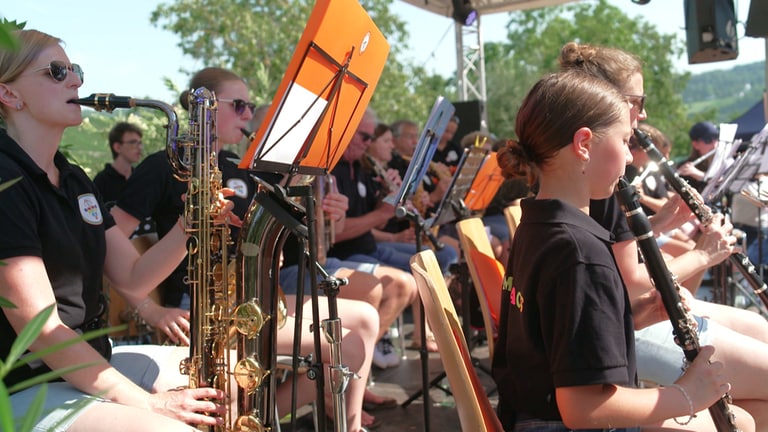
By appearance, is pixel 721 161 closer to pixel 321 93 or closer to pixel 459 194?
pixel 459 194

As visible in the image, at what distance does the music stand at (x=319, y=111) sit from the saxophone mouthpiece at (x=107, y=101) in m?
0.39

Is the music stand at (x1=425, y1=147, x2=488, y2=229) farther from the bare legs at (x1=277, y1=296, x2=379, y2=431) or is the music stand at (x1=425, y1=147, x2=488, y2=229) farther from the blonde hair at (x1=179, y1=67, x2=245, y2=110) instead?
the blonde hair at (x1=179, y1=67, x2=245, y2=110)

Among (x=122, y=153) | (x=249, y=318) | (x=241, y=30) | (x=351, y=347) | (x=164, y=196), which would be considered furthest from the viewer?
(x=241, y=30)

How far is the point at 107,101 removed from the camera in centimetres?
193

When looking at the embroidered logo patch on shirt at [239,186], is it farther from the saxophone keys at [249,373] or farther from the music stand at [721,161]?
the music stand at [721,161]

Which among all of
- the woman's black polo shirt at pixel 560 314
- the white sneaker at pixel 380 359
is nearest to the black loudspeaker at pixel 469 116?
the white sneaker at pixel 380 359

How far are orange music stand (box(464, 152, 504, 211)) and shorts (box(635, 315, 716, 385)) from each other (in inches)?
76.8

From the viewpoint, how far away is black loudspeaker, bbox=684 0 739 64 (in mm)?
5648

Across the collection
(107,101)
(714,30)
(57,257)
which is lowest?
(57,257)

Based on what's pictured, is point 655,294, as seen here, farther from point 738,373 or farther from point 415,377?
point 415,377

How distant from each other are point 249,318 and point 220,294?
0.15 m

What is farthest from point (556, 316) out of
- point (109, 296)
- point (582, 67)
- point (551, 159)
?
point (109, 296)

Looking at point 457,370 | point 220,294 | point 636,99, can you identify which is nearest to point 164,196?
→ point 220,294

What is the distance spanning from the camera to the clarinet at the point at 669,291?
1.80 m
